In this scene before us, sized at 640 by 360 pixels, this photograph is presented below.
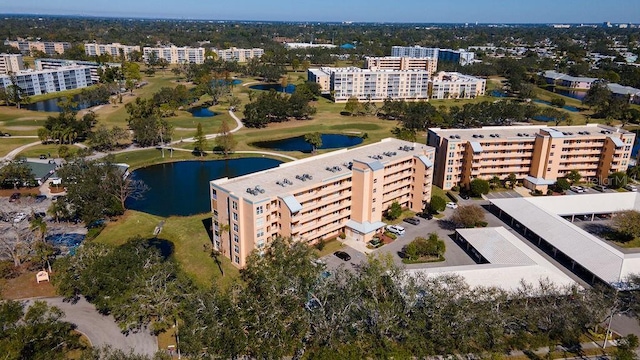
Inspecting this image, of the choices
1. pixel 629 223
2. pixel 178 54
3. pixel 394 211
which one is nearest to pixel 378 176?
pixel 394 211

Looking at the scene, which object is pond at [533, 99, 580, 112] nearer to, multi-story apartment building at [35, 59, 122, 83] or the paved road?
the paved road

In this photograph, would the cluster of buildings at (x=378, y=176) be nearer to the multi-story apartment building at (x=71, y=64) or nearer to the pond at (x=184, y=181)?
the pond at (x=184, y=181)

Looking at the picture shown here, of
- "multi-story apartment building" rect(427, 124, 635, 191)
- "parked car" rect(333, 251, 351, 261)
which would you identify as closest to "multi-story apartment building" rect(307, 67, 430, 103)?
"multi-story apartment building" rect(427, 124, 635, 191)

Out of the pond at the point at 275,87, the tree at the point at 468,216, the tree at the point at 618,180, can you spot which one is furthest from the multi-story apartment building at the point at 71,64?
the tree at the point at 618,180

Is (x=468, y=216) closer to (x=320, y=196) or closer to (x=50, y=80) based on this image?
(x=320, y=196)

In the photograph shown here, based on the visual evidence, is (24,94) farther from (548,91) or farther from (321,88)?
(548,91)

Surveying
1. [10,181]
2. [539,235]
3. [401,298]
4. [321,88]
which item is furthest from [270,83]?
[401,298]
